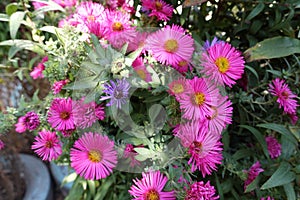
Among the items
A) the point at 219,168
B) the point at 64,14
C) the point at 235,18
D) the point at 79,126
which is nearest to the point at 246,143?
the point at 219,168

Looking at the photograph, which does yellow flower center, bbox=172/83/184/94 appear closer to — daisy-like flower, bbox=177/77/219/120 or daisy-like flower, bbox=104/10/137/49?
daisy-like flower, bbox=177/77/219/120

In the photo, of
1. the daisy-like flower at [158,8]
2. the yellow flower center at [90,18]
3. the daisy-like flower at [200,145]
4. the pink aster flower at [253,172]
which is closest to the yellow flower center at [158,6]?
the daisy-like flower at [158,8]

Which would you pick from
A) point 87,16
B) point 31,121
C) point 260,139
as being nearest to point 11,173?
point 31,121

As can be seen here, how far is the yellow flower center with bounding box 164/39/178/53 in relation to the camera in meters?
0.58

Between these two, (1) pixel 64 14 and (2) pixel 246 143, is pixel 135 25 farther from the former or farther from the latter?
(2) pixel 246 143

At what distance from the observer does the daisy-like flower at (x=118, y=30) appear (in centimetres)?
62

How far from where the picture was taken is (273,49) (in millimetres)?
661

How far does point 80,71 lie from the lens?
1.96 ft

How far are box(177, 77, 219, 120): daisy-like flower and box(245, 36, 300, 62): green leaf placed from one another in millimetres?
144

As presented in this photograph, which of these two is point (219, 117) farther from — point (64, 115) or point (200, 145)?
point (64, 115)

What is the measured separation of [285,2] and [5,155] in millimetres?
852

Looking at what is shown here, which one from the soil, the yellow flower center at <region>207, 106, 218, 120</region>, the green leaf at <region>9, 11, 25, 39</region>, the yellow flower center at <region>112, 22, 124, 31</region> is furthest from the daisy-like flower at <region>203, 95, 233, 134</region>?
the soil

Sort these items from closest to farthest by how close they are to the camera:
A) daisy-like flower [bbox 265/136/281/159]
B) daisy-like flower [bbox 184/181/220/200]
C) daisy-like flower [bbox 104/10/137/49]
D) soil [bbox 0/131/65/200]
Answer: daisy-like flower [bbox 184/181/220/200] < daisy-like flower [bbox 104/10/137/49] < daisy-like flower [bbox 265/136/281/159] < soil [bbox 0/131/65/200]

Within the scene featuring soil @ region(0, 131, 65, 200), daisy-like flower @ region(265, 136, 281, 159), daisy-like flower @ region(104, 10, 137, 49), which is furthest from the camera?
soil @ region(0, 131, 65, 200)
